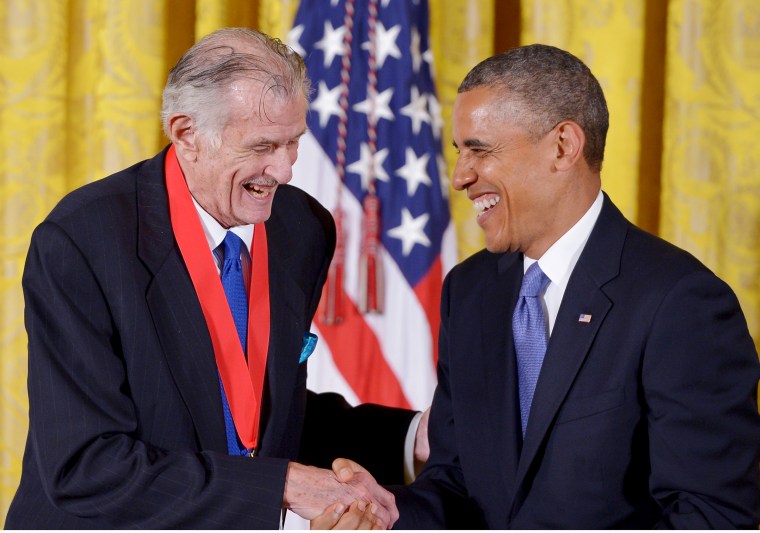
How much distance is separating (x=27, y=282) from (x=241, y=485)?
0.56m

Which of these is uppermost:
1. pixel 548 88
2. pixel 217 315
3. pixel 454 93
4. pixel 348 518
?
pixel 454 93

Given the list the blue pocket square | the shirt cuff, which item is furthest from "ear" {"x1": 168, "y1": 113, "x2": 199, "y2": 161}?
the shirt cuff

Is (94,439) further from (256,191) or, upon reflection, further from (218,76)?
(218,76)

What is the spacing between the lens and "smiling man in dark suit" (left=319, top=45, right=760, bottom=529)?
6.29ft

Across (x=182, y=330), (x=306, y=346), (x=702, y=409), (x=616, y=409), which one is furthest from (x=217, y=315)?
(x=702, y=409)

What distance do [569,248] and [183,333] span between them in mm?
818

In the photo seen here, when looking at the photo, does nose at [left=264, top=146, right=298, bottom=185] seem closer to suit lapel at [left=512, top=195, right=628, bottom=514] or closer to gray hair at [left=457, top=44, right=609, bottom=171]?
gray hair at [left=457, top=44, right=609, bottom=171]

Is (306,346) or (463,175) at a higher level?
(463,175)

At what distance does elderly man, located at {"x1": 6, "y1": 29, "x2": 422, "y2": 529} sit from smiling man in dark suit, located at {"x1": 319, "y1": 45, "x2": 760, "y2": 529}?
1.01 feet

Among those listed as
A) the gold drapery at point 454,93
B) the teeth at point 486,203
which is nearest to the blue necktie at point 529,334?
the teeth at point 486,203

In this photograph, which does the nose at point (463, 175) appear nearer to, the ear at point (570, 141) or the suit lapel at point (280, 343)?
the ear at point (570, 141)

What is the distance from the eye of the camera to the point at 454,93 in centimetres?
355

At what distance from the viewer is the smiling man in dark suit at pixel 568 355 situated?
6.29 ft

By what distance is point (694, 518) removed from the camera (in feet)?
6.13
